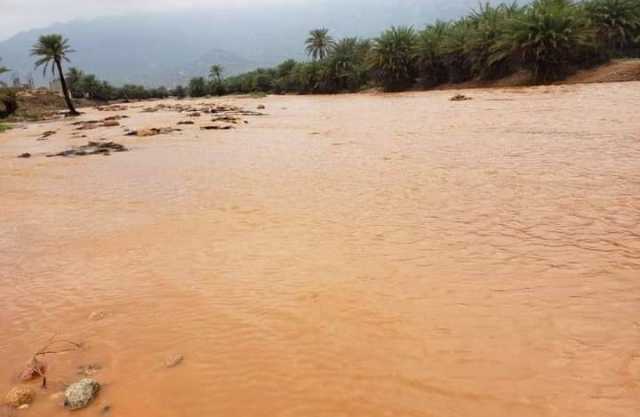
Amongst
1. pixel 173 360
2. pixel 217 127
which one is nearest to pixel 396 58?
→ pixel 217 127

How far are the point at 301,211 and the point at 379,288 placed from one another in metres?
2.65

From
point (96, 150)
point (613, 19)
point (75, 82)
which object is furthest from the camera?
point (75, 82)

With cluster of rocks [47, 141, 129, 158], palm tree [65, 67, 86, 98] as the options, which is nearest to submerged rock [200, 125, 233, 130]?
cluster of rocks [47, 141, 129, 158]

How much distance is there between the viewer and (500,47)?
32188 millimetres

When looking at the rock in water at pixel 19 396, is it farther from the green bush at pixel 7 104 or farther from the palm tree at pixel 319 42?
the palm tree at pixel 319 42

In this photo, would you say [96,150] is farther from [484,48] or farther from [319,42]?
[319,42]

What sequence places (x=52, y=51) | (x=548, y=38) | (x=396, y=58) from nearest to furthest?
(x=548, y=38)
(x=52, y=51)
(x=396, y=58)

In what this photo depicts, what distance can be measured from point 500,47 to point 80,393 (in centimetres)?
3508

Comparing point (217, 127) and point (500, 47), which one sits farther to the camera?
point (500, 47)

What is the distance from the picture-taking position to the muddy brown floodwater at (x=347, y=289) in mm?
2631

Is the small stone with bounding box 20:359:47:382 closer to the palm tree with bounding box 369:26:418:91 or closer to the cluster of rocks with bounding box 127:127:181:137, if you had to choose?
the cluster of rocks with bounding box 127:127:181:137

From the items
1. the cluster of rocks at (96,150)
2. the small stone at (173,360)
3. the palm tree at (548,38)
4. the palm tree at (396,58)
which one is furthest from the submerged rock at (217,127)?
the palm tree at (396,58)

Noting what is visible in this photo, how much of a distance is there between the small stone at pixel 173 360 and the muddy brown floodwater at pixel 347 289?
0.12 feet

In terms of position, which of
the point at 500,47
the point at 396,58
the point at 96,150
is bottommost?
the point at 96,150
